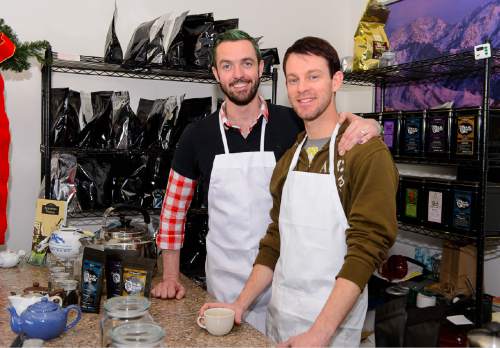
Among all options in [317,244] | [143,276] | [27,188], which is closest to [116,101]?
[27,188]

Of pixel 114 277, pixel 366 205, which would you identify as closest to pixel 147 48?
pixel 114 277

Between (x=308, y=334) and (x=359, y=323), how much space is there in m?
0.35

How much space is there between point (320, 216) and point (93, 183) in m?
1.56

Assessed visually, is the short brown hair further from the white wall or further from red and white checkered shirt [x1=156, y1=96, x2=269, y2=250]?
the white wall

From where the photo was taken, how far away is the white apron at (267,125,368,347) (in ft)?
4.69

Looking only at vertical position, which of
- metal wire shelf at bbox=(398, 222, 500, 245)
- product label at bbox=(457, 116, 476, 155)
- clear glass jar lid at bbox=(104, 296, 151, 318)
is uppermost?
product label at bbox=(457, 116, 476, 155)

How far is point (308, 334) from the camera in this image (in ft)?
3.98

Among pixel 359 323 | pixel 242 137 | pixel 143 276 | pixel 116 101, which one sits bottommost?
pixel 359 323

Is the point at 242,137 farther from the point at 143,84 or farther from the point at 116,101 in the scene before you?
the point at 143,84

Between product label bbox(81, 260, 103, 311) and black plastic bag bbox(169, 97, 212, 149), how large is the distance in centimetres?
128

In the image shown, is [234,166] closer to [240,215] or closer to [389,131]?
[240,215]

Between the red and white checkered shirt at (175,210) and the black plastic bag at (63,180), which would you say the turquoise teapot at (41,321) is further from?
the black plastic bag at (63,180)

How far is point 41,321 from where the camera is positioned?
127 cm

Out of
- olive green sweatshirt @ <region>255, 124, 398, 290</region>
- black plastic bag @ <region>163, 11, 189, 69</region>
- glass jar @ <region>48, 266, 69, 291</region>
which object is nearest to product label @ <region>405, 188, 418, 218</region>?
olive green sweatshirt @ <region>255, 124, 398, 290</region>
